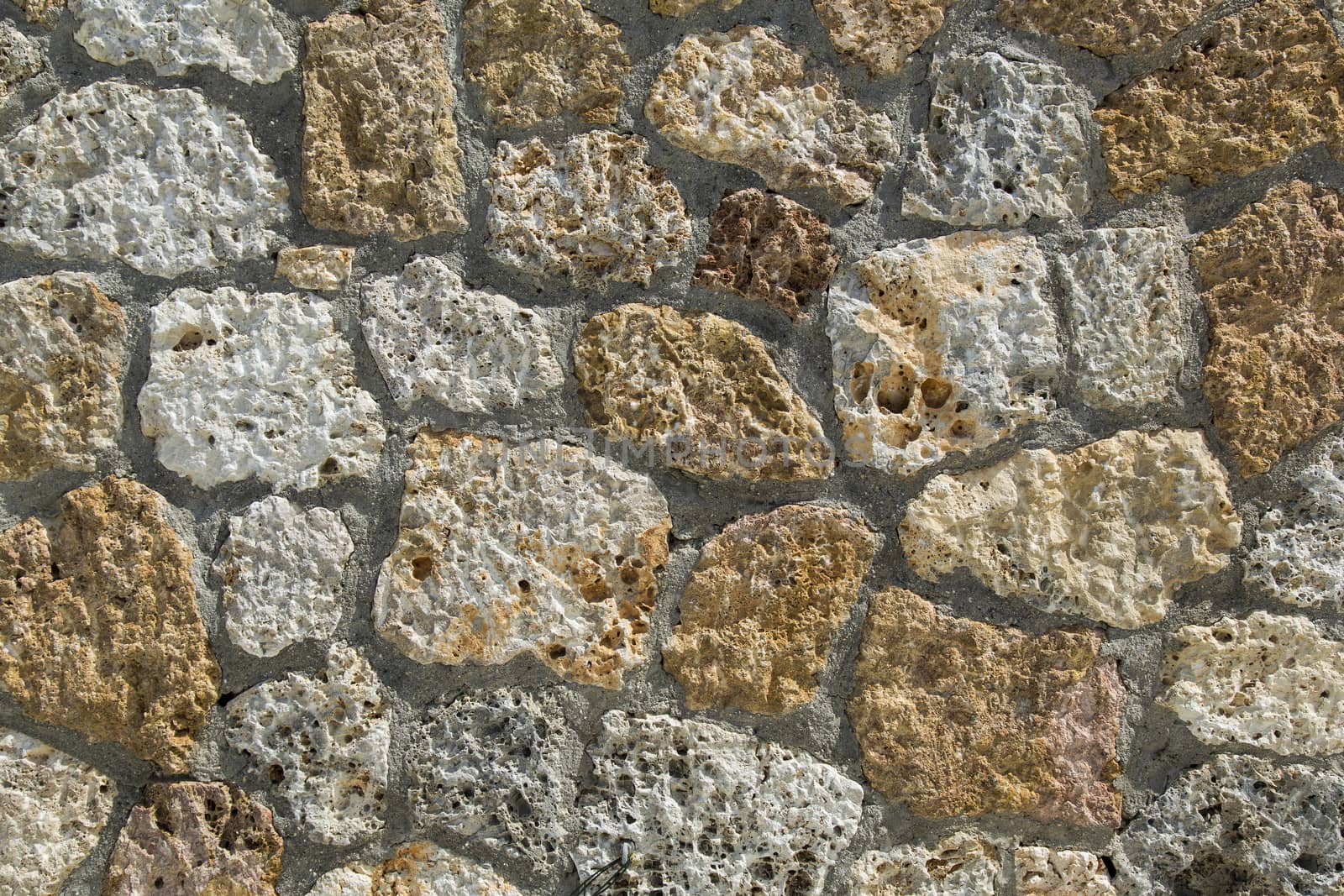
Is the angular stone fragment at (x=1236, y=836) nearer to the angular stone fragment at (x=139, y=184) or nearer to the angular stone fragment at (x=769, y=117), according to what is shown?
the angular stone fragment at (x=769, y=117)

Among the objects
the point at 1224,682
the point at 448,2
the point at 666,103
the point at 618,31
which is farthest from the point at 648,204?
the point at 1224,682

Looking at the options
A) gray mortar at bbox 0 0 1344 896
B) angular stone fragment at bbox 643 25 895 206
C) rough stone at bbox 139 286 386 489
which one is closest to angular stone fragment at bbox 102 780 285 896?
gray mortar at bbox 0 0 1344 896

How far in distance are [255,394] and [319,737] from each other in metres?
0.48

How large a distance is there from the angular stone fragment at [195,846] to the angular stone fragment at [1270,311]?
1518mm

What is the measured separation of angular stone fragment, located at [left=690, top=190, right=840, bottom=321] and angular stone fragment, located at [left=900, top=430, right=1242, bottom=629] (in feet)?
1.21

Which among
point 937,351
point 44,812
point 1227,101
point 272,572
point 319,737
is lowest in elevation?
point 44,812

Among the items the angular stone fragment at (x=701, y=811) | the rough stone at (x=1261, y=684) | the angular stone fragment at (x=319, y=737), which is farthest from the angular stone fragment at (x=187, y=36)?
the rough stone at (x=1261, y=684)

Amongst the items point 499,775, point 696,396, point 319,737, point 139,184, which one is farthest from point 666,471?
point 139,184

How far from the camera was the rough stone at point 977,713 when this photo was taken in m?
1.53

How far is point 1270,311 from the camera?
1.56 meters

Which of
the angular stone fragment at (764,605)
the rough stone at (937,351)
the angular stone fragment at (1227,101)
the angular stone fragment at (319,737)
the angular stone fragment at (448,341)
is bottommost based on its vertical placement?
the angular stone fragment at (319,737)

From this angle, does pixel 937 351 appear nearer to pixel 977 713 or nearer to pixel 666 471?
pixel 666 471

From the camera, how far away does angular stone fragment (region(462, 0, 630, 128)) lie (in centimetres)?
148

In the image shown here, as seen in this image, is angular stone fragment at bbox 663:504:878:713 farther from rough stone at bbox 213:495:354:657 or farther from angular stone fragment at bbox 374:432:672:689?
rough stone at bbox 213:495:354:657
